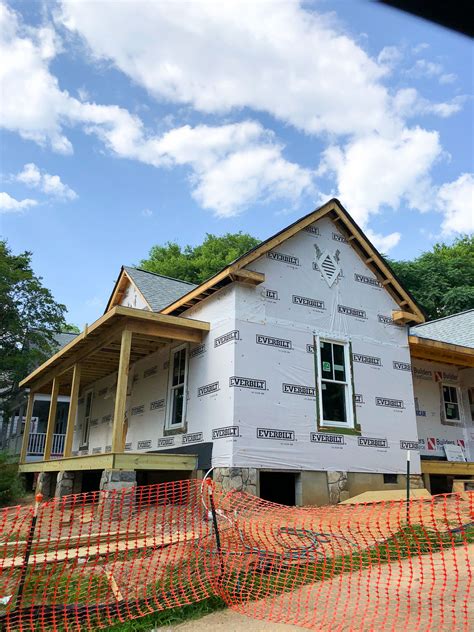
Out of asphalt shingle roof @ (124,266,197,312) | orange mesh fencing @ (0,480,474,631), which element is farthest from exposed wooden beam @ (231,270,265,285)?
orange mesh fencing @ (0,480,474,631)

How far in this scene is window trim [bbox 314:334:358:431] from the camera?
38.3ft

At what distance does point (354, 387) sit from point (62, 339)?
2391cm

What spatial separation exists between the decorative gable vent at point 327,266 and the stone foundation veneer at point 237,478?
5.10 metres

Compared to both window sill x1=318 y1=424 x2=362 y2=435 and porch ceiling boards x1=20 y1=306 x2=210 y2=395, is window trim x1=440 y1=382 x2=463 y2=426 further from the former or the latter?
porch ceiling boards x1=20 y1=306 x2=210 y2=395

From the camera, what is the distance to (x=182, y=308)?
13.2 m

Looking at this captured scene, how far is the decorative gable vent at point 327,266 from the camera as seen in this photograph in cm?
1294

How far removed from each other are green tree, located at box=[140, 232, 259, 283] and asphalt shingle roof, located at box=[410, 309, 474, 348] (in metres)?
23.0

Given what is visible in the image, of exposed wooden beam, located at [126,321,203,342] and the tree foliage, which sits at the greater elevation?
the tree foliage

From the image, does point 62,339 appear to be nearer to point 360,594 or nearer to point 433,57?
point 360,594

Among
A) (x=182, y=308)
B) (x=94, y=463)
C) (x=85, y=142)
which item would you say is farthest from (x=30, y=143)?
(x=94, y=463)

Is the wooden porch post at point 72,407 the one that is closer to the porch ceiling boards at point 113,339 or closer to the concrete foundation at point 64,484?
the porch ceiling boards at point 113,339

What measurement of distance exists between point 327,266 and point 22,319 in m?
17.2

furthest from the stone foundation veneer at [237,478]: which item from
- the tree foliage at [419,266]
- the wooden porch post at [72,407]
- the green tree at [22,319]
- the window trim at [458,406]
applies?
the tree foliage at [419,266]

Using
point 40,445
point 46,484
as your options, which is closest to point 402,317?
point 46,484
